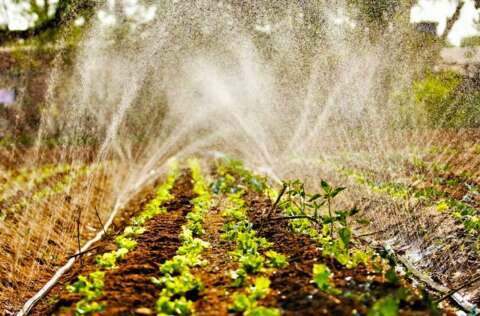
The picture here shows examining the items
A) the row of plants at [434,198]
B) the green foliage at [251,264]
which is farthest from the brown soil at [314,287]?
the row of plants at [434,198]

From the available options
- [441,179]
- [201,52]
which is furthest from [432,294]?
[201,52]

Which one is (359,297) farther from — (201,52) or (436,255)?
(201,52)

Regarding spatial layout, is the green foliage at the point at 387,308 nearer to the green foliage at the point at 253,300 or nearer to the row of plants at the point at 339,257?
the row of plants at the point at 339,257

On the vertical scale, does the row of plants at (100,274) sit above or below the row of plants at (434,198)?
below

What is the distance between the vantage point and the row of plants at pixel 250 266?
320cm

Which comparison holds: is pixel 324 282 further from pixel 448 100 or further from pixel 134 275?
pixel 448 100

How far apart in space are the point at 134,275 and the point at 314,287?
155cm

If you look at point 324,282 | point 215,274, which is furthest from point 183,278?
point 324,282

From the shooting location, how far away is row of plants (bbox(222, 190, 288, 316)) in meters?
3.20

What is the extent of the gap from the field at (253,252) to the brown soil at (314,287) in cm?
1

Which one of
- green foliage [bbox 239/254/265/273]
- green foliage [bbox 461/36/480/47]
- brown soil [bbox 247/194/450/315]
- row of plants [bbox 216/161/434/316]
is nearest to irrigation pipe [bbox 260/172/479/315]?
row of plants [bbox 216/161/434/316]

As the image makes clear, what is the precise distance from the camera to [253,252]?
4336 millimetres

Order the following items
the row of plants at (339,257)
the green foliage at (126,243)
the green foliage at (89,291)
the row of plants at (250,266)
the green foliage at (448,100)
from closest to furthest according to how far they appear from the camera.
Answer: the row of plants at (339,257) < the row of plants at (250,266) < the green foliage at (89,291) < the green foliage at (126,243) < the green foliage at (448,100)

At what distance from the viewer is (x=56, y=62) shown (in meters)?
21.5
